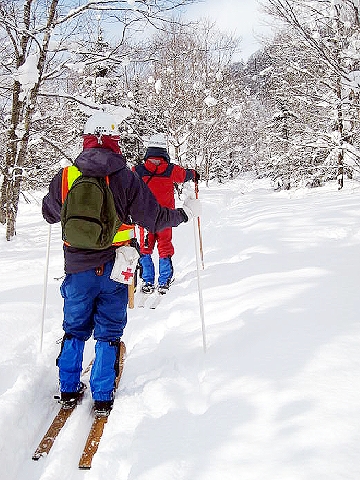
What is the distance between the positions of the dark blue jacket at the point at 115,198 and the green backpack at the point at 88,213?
0.09m

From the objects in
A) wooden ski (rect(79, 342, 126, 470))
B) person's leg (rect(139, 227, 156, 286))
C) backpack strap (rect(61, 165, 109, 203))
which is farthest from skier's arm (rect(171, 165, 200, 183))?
wooden ski (rect(79, 342, 126, 470))

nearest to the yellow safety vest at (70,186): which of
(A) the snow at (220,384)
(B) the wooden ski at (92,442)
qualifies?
(A) the snow at (220,384)

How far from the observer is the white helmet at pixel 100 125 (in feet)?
9.56

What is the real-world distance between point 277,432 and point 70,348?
166 centimetres

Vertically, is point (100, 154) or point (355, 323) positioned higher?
point (100, 154)

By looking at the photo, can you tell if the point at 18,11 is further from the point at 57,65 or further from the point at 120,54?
the point at 120,54

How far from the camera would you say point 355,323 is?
3373 mm

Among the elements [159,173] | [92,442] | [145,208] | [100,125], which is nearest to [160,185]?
[159,173]

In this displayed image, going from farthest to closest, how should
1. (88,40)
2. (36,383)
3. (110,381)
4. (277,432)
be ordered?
(88,40) < (36,383) < (110,381) < (277,432)

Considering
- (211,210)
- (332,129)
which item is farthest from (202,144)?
(211,210)

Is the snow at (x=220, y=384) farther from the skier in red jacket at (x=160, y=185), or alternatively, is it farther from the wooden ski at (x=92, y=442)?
the skier in red jacket at (x=160, y=185)

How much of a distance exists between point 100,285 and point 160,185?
327cm

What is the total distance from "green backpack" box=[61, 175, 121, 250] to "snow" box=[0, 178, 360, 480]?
1.24m

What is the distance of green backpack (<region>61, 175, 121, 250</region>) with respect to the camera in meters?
2.76
